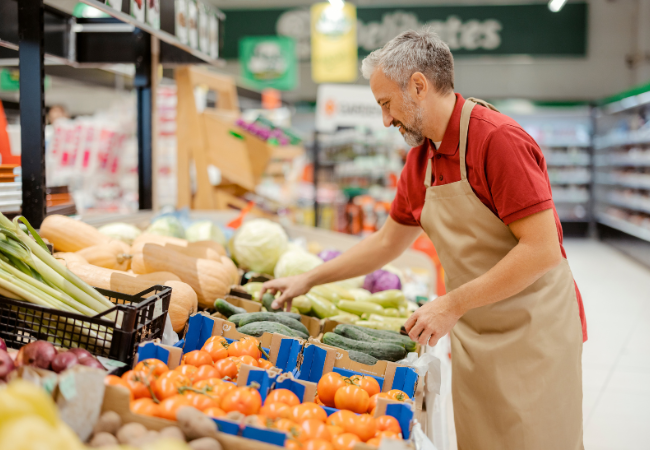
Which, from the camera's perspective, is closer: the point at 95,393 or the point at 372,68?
the point at 95,393

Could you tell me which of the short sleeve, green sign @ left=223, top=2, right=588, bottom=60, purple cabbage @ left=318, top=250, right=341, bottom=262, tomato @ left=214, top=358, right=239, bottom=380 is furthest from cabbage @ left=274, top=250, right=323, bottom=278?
green sign @ left=223, top=2, right=588, bottom=60

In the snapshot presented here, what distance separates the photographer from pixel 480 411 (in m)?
1.83

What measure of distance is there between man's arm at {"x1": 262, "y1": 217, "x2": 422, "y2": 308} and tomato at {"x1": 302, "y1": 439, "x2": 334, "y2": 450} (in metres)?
1.08

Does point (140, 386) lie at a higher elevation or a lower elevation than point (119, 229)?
lower

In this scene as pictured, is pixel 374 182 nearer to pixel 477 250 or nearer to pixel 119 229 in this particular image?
pixel 119 229

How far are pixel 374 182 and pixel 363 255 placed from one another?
15.7ft

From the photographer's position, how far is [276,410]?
122 centimetres

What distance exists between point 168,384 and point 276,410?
27 centimetres

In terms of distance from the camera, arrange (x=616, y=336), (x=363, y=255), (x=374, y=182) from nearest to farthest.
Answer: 1. (x=363, y=255)
2. (x=616, y=336)
3. (x=374, y=182)

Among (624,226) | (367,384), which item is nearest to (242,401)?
(367,384)

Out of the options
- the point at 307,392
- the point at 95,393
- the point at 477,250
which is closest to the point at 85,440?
the point at 95,393

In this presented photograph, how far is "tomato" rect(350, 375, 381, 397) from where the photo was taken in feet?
4.89

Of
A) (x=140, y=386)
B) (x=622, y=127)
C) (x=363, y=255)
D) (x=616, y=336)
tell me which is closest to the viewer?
(x=140, y=386)

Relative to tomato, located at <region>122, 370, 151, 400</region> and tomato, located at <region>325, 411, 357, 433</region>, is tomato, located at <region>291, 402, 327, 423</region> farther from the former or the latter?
tomato, located at <region>122, 370, 151, 400</region>
